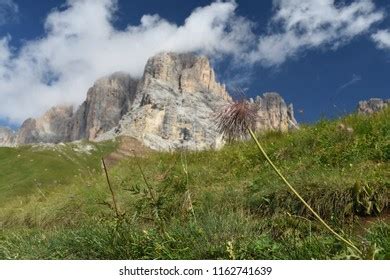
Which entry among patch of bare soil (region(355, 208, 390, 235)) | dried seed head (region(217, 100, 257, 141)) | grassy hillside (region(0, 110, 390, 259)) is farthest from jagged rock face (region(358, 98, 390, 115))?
dried seed head (region(217, 100, 257, 141))

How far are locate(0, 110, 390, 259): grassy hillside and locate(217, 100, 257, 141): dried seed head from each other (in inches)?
49.6

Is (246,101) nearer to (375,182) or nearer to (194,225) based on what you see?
(194,225)

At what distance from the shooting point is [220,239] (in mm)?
6031

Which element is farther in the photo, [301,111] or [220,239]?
[301,111]

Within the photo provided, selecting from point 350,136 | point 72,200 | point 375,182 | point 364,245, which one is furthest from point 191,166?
point 364,245

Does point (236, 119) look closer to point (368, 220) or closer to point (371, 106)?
point (368, 220)

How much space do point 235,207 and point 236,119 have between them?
545 centimetres

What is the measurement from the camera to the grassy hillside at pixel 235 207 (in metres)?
5.69

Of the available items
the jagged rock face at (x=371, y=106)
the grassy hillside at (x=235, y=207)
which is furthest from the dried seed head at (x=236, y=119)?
the jagged rock face at (x=371, y=106)

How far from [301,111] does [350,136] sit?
3.54ft

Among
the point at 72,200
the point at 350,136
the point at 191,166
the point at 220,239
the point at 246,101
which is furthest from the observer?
the point at 191,166

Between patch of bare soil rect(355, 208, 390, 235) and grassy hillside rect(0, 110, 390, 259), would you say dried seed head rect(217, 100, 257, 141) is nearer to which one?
grassy hillside rect(0, 110, 390, 259)

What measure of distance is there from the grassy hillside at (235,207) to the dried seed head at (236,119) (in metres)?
1.26

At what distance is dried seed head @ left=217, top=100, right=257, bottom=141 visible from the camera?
3.50 m
